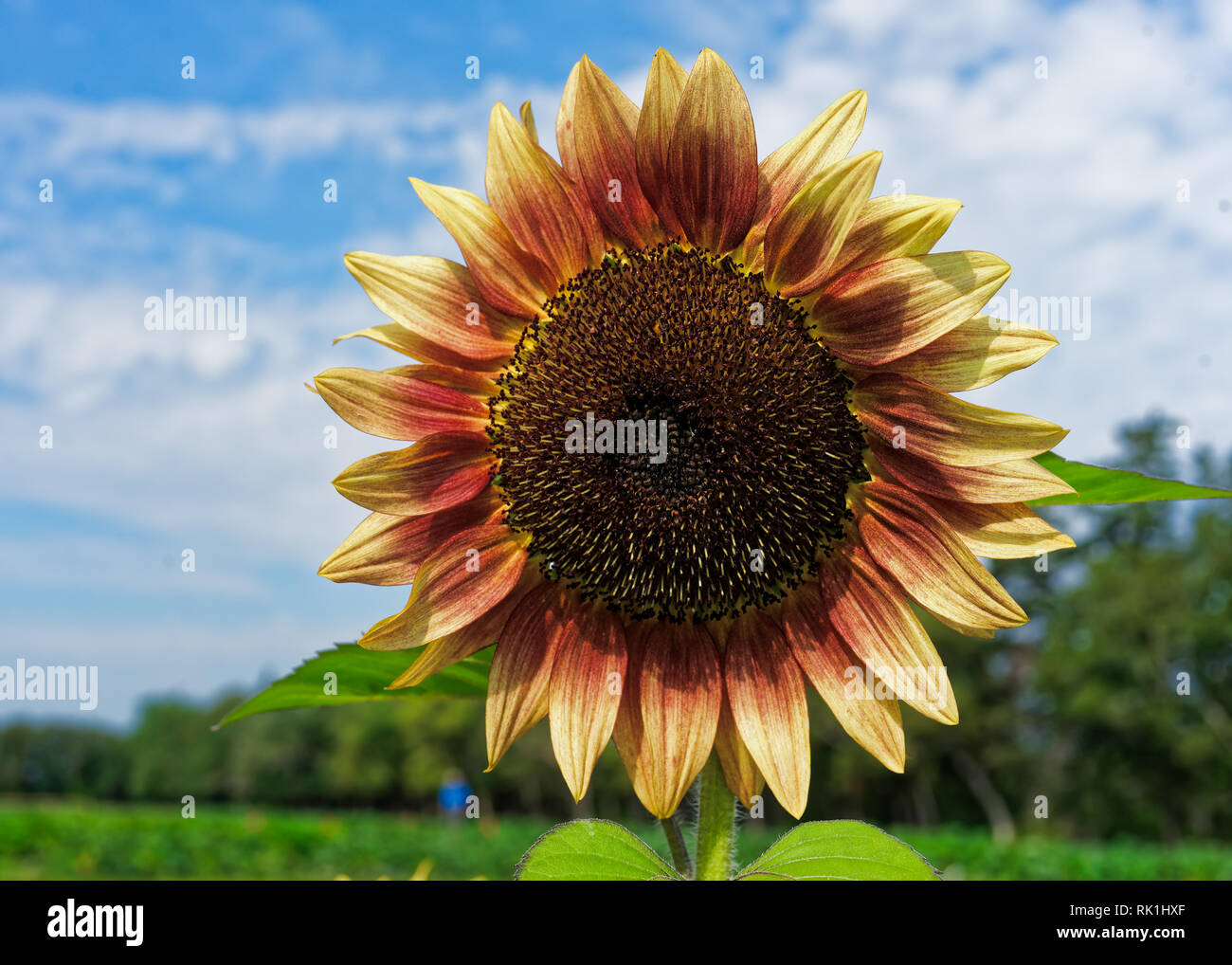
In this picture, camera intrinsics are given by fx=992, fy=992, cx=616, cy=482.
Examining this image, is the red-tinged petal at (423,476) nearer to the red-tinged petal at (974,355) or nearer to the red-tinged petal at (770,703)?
the red-tinged petal at (770,703)

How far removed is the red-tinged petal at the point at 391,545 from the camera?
163 centimetres

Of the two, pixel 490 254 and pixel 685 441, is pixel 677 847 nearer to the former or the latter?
pixel 685 441

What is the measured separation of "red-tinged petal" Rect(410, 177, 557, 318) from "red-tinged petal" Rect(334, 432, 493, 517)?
25 cm

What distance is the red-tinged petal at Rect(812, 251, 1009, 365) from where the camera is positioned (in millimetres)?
1516

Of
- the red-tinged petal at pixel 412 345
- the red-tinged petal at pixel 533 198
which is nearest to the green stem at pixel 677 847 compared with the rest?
the red-tinged petal at pixel 412 345

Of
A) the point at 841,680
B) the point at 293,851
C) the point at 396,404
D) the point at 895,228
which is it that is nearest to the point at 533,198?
the point at 396,404

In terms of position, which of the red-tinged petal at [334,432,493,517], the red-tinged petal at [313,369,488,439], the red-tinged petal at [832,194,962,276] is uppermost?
the red-tinged petal at [832,194,962,276]

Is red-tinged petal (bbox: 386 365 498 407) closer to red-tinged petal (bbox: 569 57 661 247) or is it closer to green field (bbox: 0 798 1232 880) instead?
red-tinged petal (bbox: 569 57 661 247)

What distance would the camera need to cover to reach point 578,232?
1713 mm

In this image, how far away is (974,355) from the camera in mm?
1564

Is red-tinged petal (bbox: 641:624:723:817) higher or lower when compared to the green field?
higher

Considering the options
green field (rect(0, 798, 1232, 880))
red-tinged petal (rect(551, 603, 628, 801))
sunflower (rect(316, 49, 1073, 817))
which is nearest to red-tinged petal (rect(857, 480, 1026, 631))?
sunflower (rect(316, 49, 1073, 817))

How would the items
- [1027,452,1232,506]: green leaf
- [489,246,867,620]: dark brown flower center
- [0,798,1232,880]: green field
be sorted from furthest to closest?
1. [0,798,1232,880]: green field
2. [489,246,867,620]: dark brown flower center
3. [1027,452,1232,506]: green leaf
